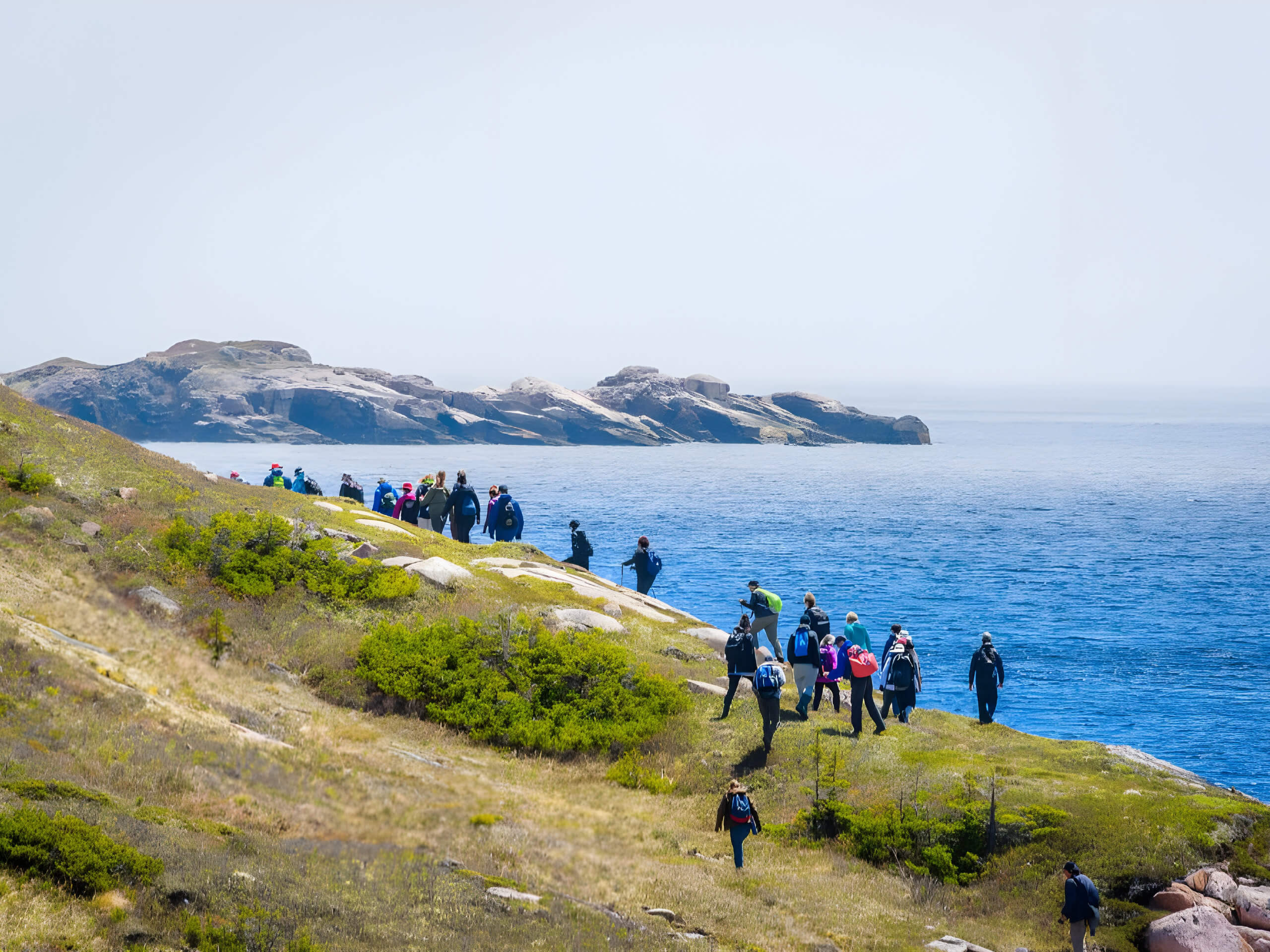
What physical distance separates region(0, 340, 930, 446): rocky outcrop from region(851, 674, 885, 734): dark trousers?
15245cm

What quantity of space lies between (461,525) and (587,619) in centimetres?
1093

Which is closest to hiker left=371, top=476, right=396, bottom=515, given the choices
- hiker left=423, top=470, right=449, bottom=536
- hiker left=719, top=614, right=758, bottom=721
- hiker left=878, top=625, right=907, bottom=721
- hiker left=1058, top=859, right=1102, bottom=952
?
hiker left=423, top=470, right=449, bottom=536

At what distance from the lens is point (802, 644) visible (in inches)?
680

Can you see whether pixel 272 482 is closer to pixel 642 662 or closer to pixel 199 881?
pixel 642 662

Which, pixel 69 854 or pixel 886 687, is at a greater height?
pixel 69 854

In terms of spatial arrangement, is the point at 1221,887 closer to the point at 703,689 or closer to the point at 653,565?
the point at 703,689

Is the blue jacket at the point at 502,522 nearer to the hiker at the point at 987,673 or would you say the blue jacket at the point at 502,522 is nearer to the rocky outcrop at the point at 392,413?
the hiker at the point at 987,673

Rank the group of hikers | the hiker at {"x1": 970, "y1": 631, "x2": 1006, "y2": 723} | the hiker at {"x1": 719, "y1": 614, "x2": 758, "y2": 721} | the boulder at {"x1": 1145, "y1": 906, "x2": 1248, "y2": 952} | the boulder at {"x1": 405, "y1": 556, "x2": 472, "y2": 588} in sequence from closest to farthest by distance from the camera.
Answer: the boulder at {"x1": 1145, "y1": 906, "x2": 1248, "y2": 952} < the group of hikers < the hiker at {"x1": 719, "y1": 614, "x2": 758, "y2": 721} < the hiker at {"x1": 970, "y1": 631, "x2": 1006, "y2": 723} < the boulder at {"x1": 405, "y1": 556, "x2": 472, "y2": 588}

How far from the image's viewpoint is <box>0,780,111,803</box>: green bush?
8672 millimetres

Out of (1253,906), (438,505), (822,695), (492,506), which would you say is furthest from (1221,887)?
(438,505)

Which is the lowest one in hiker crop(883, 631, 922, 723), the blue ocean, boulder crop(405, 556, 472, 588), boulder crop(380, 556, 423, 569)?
the blue ocean

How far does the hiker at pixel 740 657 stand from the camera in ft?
54.7

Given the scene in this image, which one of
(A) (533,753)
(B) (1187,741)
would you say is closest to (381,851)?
(A) (533,753)

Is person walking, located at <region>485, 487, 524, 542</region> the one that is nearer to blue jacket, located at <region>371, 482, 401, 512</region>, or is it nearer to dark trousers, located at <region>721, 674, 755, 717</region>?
blue jacket, located at <region>371, 482, 401, 512</region>
